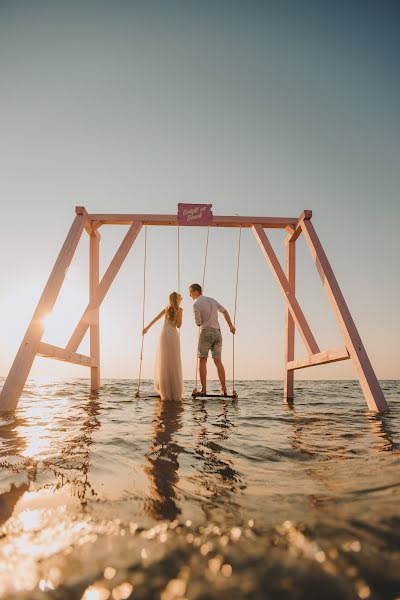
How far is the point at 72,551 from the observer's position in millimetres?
947

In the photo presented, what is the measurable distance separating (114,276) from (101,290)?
0.28 meters

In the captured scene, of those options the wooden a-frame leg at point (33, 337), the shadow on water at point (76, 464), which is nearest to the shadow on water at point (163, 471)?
the shadow on water at point (76, 464)

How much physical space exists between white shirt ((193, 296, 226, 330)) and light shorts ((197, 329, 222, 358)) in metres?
0.09

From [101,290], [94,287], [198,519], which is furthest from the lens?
[94,287]

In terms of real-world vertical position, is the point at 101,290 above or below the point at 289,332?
above

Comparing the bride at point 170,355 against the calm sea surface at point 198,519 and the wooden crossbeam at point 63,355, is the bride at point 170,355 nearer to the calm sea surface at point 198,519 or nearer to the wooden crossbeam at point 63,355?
the wooden crossbeam at point 63,355

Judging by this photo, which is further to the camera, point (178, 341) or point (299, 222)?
point (178, 341)

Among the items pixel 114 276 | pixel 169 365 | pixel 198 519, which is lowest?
pixel 198 519

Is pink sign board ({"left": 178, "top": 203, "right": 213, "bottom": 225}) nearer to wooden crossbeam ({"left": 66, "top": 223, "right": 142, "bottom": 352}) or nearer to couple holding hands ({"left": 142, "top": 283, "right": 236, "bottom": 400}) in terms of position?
wooden crossbeam ({"left": 66, "top": 223, "right": 142, "bottom": 352})

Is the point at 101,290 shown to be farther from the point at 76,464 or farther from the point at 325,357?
the point at 76,464

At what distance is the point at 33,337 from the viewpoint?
4.21m

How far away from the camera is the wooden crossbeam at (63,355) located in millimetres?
4336

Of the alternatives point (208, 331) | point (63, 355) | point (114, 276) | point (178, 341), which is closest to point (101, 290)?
point (114, 276)

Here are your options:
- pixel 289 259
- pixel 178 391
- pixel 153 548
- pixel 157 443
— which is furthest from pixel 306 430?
pixel 289 259
